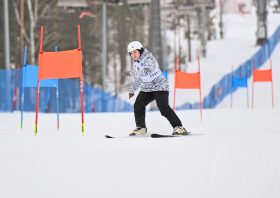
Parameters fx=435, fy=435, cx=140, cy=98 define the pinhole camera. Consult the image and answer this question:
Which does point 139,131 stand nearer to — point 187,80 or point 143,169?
point 143,169

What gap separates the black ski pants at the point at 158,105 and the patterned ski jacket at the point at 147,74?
0.09 metres

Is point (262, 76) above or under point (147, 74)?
above

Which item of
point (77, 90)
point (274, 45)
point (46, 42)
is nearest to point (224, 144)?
point (77, 90)

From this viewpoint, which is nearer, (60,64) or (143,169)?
(143,169)

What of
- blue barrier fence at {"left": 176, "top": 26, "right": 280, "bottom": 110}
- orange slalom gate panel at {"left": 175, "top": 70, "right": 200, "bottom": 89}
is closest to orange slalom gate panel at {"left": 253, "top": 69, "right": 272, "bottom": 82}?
blue barrier fence at {"left": 176, "top": 26, "right": 280, "bottom": 110}

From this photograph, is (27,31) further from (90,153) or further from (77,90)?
(90,153)

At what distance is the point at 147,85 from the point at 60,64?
143 centimetres

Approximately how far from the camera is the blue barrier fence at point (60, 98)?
15156mm

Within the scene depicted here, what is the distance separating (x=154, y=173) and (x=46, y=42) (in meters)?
29.7

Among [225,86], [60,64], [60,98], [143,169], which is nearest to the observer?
[143,169]

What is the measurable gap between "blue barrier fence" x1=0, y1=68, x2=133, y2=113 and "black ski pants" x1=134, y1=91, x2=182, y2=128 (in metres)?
9.01

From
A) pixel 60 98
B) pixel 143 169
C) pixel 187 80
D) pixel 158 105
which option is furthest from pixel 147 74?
pixel 60 98

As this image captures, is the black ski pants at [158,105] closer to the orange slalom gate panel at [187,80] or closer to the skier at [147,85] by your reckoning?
the skier at [147,85]

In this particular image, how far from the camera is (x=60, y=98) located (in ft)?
55.8
